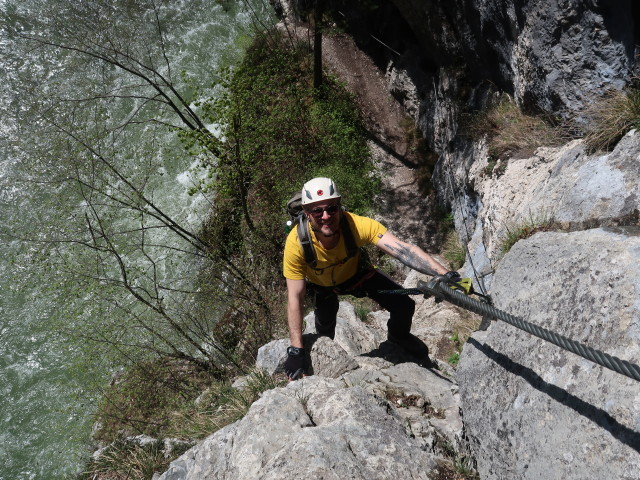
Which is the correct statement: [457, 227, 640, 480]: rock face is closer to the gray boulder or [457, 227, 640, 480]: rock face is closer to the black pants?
the gray boulder

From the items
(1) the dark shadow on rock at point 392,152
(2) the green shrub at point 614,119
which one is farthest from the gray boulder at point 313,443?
(1) the dark shadow on rock at point 392,152

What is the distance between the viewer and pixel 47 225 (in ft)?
32.2

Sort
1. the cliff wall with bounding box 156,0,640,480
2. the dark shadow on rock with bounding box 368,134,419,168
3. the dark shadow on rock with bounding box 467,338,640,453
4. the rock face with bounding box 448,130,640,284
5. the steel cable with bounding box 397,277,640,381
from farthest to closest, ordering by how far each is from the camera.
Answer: the dark shadow on rock with bounding box 368,134,419,168 → the rock face with bounding box 448,130,640,284 → the cliff wall with bounding box 156,0,640,480 → the dark shadow on rock with bounding box 467,338,640,453 → the steel cable with bounding box 397,277,640,381

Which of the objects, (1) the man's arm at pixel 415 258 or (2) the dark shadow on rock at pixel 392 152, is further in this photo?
(2) the dark shadow on rock at pixel 392 152

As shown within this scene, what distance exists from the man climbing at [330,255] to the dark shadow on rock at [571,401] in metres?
0.72

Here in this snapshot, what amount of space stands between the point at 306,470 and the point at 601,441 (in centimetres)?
163

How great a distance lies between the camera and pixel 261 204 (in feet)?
40.0

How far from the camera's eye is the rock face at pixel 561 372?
254 cm

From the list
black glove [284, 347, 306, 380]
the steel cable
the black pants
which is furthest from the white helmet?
black glove [284, 347, 306, 380]

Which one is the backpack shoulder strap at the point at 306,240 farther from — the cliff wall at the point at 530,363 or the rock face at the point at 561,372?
the rock face at the point at 561,372

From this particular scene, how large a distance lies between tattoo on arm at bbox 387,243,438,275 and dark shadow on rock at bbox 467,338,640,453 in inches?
31.5

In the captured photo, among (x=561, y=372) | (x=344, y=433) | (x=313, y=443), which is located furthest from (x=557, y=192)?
(x=313, y=443)

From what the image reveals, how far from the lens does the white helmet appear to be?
418 cm

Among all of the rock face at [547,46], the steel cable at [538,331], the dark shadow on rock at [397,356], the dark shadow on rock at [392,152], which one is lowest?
the dark shadow on rock at [397,356]
